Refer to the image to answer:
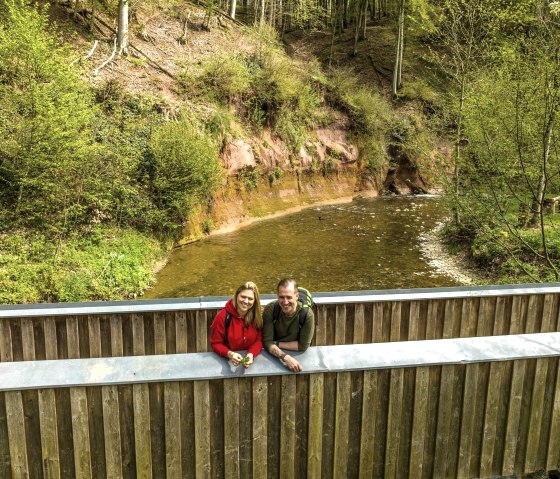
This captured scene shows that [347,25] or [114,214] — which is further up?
[347,25]

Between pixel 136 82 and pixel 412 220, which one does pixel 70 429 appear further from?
pixel 412 220

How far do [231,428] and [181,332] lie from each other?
2768mm

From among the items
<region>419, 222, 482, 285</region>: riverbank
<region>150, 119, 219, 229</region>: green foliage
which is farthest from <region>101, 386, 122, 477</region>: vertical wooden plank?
<region>150, 119, 219, 229</region>: green foliage

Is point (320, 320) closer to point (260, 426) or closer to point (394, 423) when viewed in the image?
point (394, 423)

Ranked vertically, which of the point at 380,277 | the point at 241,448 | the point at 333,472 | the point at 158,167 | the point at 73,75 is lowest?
the point at 380,277

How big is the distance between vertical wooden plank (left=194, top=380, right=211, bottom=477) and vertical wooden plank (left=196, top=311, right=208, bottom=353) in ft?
8.68

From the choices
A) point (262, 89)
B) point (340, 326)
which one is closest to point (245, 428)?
point (340, 326)

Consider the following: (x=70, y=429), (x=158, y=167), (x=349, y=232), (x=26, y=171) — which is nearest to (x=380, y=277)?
(x=349, y=232)

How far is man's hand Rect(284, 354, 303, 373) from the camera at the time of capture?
3.53 m

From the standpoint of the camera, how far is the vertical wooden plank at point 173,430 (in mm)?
3445

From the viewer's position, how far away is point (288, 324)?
4188 millimetres

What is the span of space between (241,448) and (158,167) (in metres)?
12.5

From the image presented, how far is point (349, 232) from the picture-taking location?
1928cm

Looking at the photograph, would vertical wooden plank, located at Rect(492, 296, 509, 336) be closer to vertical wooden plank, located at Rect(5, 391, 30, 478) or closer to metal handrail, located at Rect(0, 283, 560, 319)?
metal handrail, located at Rect(0, 283, 560, 319)
